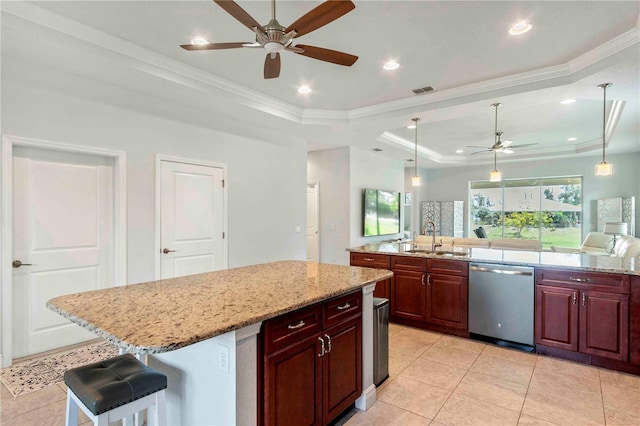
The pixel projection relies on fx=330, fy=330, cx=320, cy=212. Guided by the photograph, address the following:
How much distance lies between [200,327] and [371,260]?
309 centimetres

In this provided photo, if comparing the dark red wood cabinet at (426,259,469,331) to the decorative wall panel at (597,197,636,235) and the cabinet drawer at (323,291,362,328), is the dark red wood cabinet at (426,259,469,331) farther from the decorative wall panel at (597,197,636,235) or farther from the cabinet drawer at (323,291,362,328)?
the decorative wall panel at (597,197,636,235)

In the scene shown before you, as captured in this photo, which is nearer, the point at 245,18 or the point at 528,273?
the point at 245,18

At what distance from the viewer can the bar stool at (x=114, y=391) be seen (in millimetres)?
1367

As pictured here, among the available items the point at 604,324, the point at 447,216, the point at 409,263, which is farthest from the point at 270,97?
the point at 447,216

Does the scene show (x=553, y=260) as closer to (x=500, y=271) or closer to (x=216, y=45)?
(x=500, y=271)

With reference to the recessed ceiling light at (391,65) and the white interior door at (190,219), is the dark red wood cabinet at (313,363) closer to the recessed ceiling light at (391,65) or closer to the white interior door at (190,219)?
the recessed ceiling light at (391,65)

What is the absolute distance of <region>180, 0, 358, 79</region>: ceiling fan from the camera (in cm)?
179

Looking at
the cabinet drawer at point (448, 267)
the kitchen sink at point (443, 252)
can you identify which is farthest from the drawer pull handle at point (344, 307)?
the kitchen sink at point (443, 252)

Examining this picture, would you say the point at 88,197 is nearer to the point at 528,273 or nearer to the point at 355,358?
the point at 355,358

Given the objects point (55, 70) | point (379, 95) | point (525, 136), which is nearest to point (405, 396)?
point (379, 95)

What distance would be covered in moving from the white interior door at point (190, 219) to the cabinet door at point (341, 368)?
264cm

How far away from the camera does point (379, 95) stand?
409 centimetres

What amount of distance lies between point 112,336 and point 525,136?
722cm

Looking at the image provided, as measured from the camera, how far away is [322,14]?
1.86 meters
